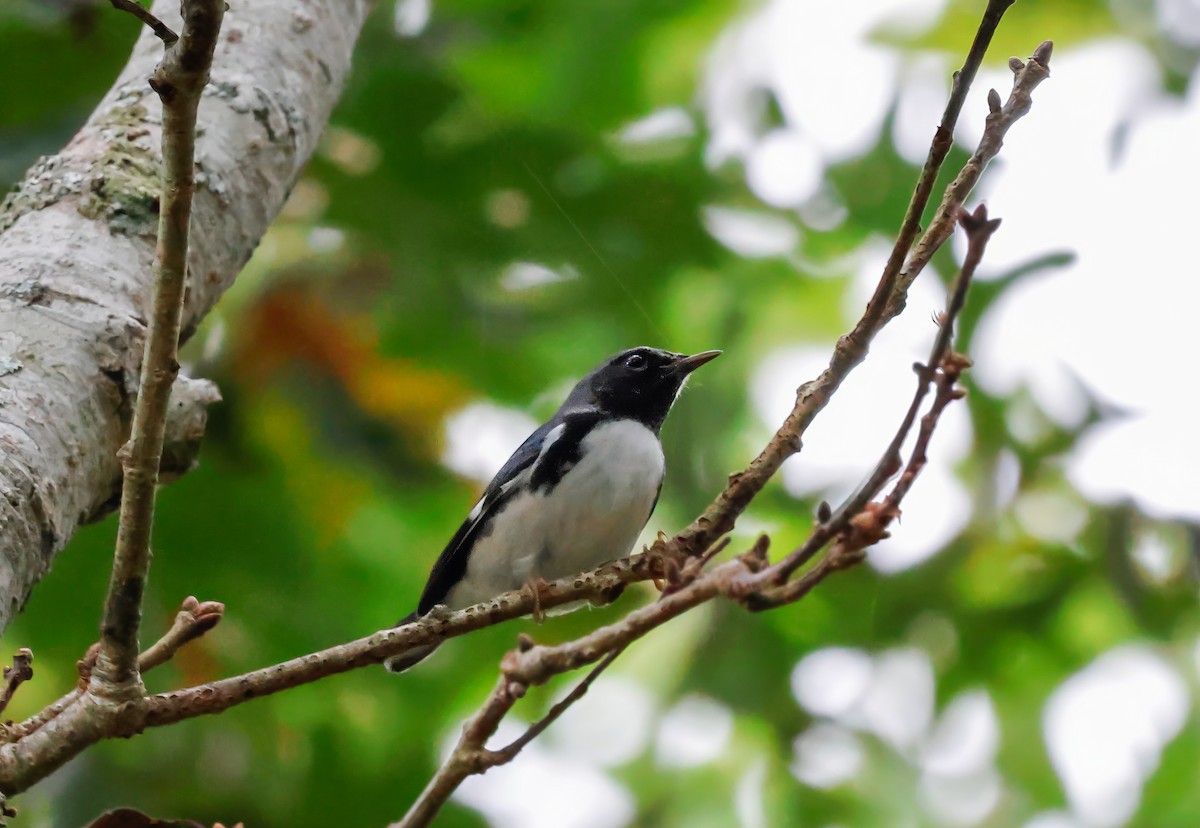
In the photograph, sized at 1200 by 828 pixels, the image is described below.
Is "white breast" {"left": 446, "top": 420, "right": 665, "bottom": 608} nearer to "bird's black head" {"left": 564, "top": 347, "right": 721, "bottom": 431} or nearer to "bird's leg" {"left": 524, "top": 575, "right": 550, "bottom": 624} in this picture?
"bird's black head" {"left": 564, "top": 347, "right": 721, "bottom": 431}

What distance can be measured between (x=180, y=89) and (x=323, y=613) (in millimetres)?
3548

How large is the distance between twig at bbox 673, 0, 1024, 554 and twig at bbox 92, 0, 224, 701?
2.37ft

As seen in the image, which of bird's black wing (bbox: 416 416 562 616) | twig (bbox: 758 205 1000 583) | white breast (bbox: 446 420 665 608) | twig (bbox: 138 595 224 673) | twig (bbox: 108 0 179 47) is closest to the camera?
twig (bbox: 758 205 1000 583)

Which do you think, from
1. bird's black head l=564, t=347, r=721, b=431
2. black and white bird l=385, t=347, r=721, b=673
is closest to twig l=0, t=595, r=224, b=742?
black and white bird l=385, t=347, r=721, b=673

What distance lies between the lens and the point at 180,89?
58.1 inches

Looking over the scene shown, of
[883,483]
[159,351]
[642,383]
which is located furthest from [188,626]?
[642,383]

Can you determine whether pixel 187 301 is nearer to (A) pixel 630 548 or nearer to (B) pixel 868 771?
(A) pixel 630 548

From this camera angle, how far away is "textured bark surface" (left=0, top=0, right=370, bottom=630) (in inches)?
82.6

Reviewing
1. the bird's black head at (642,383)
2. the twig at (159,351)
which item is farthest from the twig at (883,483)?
the bird's black head at (642,383)

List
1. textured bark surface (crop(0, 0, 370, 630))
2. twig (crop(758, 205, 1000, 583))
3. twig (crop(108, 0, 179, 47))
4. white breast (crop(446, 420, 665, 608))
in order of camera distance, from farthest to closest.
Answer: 1. white breast (crop(446, 420, 665, 608))
2. textured bark surface (crop(0, 0, 370, 630))
3. twig (crop(108, 0, 179, 47))
4. twig (crop(758, 205, 1000, 583))

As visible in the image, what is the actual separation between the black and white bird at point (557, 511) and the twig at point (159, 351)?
1.81m

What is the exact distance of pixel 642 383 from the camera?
4348mm

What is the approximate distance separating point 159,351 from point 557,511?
2.07 meters

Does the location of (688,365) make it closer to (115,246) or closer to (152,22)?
(115,246)
